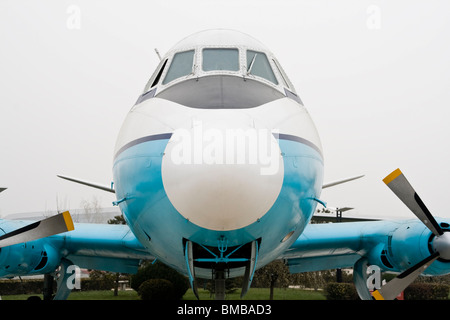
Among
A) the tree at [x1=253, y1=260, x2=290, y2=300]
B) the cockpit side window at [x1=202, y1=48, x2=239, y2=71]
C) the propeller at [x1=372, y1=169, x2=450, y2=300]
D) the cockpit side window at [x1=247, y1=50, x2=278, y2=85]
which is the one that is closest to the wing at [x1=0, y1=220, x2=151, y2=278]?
the cockpit side window at [x1=202, y1=48, x2=239, y2=71]

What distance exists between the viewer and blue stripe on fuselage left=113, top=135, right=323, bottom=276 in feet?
15.7

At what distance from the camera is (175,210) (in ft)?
15.3

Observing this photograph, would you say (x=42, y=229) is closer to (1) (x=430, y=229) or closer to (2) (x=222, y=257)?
(2) (x=222, y=257)

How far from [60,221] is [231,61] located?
3986mm

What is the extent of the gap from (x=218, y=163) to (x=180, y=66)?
303 cm

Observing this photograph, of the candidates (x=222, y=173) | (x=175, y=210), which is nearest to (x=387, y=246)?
(x=175, y=210)

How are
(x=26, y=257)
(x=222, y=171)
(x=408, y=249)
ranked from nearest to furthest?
(x=222, y=171), (x=408, y=249), (x=26, y=257)

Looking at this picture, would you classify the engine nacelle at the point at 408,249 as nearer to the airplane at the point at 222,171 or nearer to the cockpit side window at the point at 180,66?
the airplane at the point at 222,171

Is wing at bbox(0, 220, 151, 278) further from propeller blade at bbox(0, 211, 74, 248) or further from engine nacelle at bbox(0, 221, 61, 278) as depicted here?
propeller blade at bbox(0, 211, 74, 248)

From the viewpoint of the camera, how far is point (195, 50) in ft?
22.7

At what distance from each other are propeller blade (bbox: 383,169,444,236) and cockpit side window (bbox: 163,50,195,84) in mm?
3691

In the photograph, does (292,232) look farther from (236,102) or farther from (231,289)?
(231,289)

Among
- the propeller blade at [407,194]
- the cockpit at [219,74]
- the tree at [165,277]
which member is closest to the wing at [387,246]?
the propeller blade at [407,194]

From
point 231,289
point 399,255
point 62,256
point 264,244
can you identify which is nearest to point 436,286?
point 231,289
